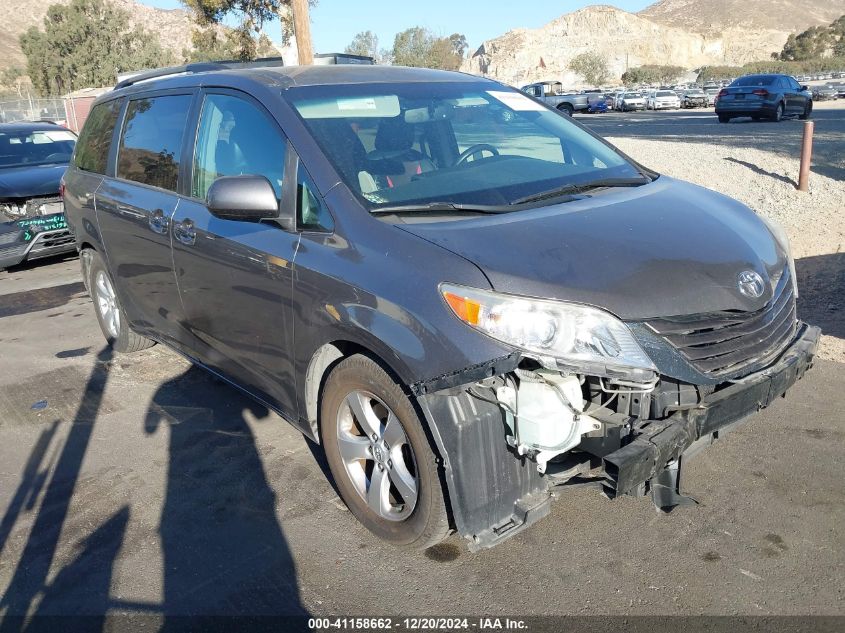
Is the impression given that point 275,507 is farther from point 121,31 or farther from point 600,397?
point 121,31

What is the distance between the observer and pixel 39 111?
3606 cm

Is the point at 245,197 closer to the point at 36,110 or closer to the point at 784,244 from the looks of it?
the point at 784,244

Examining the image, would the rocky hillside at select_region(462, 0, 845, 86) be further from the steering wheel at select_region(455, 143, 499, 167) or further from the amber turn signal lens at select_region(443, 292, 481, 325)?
the amber turn signal lens at select_region(443, 292, 481, 325)

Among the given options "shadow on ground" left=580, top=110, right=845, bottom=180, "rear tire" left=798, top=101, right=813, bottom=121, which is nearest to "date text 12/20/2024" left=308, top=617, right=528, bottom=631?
"shadow on ground" left=580, top=110, right=845, bottom=180

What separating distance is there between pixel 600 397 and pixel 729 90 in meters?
25.1

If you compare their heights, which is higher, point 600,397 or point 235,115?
point 235,115

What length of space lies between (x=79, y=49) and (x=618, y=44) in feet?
270

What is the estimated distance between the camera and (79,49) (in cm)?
5594

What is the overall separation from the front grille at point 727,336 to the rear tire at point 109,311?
410 centimetres

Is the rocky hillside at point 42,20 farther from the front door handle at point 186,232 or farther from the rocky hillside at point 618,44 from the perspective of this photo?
the front door handle at point 186,232

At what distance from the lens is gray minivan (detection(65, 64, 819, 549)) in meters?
2.58

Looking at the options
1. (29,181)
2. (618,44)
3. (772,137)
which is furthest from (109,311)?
(618,44)

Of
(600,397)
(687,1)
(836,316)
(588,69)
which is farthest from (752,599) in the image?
(687,1)

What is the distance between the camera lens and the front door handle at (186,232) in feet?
12.8
